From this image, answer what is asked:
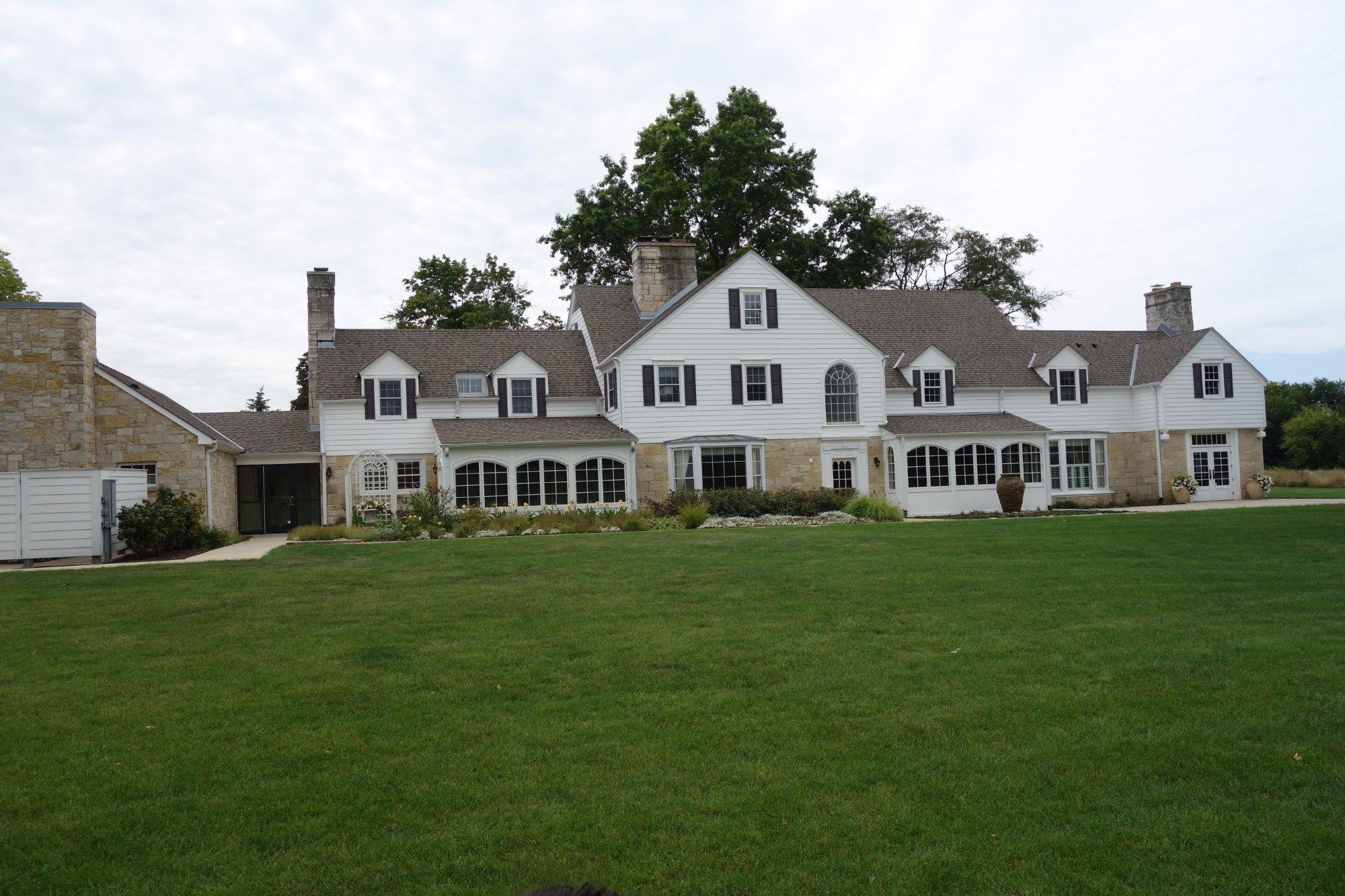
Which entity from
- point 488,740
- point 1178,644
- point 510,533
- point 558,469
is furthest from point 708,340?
point 488,740

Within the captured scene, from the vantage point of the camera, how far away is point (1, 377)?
65.0ft

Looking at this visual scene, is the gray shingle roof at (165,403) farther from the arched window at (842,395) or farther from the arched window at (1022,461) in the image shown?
the arched window at (1022,461)

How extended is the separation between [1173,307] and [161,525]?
33111mm

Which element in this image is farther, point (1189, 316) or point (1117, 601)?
point (1189, 316)

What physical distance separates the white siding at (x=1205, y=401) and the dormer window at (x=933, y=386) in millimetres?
7321

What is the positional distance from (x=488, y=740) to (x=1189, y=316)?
3593cm

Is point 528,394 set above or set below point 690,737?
above

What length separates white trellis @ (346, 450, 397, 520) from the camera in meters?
27.0

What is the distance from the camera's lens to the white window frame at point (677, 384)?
91.7ft

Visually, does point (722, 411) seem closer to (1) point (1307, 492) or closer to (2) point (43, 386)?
(2) point (43, 386)

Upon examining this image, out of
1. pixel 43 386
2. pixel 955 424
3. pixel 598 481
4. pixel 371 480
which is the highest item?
pixel 43 386

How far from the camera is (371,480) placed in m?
27.4

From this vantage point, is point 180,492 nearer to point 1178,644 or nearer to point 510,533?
point 510,533

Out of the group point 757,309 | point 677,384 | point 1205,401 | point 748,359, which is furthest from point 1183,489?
point 677,384
